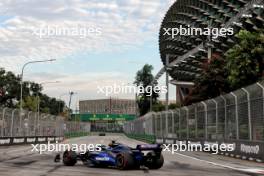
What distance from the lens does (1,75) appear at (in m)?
127

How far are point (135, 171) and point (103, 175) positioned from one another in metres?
1.71

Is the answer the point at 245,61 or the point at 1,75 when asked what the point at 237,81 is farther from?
the point at 1,75

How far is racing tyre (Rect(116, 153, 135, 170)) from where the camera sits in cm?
1502

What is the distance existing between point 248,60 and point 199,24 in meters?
74.3

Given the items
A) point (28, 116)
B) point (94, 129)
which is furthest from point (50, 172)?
point (94, 129)

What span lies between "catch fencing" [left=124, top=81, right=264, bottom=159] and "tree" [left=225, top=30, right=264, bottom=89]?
6338 mm

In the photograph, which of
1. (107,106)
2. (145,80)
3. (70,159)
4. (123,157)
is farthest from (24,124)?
(107,106)

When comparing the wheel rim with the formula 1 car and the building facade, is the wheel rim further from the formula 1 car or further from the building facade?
the building facade

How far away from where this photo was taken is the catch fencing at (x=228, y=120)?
866 inches

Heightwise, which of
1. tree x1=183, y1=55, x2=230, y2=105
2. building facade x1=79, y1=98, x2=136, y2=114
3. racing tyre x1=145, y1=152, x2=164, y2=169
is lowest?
racing tyre x1=145, y1=152, x2=164, y2=169

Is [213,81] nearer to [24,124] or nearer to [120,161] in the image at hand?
[24,124]

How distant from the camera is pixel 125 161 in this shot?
49.2 feet

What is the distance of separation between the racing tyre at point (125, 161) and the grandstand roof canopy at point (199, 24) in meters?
61.2

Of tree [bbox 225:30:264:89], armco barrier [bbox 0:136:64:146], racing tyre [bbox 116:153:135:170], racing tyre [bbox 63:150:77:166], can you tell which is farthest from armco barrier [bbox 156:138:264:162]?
armco barrier [bbox 0:136:64:146]
